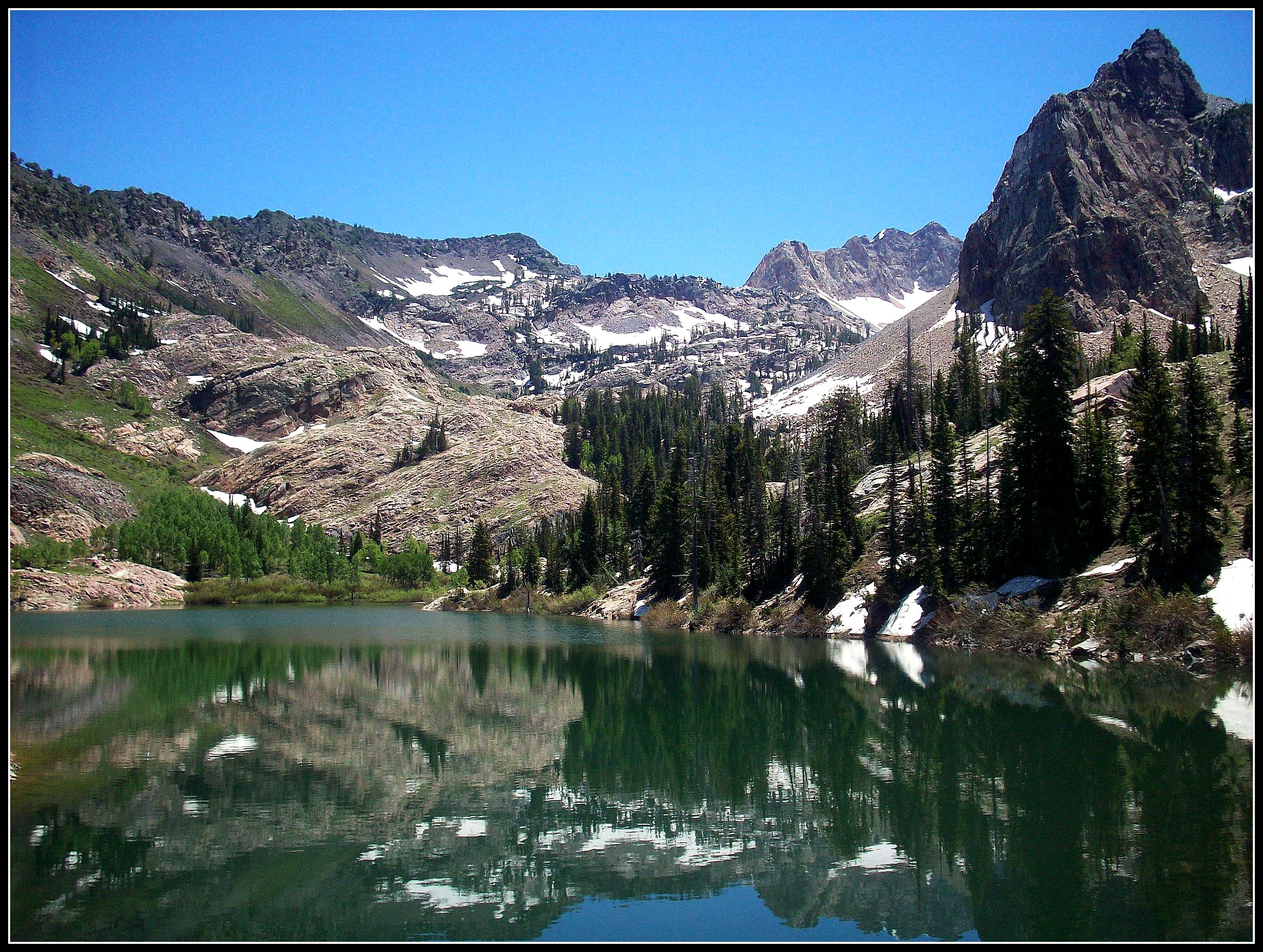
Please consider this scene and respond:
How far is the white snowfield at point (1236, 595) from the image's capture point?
32312 millimetres

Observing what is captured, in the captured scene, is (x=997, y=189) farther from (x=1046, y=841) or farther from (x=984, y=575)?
(x=1046, y=841)

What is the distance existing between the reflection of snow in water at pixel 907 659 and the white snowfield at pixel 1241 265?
134 meters

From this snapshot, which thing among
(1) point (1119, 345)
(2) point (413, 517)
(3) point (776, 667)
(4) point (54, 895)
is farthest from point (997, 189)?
(4) point (54, 895)

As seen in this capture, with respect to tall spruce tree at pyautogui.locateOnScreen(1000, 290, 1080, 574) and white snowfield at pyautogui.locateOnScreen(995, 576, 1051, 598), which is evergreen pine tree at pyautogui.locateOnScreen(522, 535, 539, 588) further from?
white snowfield at pyautogui.locateOnScreen(995, 576, 1051, 598)

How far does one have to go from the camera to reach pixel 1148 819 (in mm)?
15328

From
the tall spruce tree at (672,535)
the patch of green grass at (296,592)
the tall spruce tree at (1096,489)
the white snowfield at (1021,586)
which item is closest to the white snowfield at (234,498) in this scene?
the patch of green grass at (296,592)

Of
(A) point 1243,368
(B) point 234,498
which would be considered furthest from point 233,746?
(B) point 234,498

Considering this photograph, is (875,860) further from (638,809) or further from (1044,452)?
(1044,452)

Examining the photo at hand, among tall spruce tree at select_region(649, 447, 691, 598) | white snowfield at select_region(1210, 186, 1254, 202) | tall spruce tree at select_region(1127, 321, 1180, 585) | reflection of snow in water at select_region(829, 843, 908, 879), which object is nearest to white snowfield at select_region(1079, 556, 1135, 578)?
tall spruce tree at select_region(1127, 321, 1180, 585)

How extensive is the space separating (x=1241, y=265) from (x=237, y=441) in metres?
205

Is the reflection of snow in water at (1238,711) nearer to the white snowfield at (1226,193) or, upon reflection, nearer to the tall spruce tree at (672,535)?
the tall spruce tree at (672,535)

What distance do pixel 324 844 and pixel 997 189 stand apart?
191 m

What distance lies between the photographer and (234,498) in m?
162

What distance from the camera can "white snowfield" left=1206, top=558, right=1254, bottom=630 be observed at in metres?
32.3
